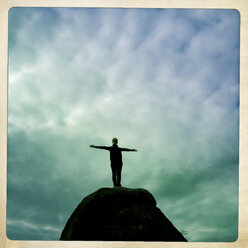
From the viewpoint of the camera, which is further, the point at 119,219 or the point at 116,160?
the point at 116,160

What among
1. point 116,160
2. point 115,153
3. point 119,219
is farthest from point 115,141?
point 119,219

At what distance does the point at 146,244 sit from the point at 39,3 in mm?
4193

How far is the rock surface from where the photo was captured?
5770 mm

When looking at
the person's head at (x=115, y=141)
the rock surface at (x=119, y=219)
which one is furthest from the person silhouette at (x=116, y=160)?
the rock surface at (x=119, y=219)

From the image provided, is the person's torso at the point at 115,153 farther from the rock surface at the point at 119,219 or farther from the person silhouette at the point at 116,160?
the rock surface at the point at 119,219

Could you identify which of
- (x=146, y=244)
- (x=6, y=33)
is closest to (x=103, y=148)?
(x=146, y=244)

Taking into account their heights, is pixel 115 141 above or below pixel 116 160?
above

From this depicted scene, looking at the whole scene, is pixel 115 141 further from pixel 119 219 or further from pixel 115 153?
pixel 119 219

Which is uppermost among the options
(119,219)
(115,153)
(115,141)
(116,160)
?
(115,141)

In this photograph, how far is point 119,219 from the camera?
233 inches

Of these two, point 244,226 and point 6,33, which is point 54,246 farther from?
point 6,33

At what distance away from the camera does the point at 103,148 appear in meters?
6.40

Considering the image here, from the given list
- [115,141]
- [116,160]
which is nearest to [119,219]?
[116,160]

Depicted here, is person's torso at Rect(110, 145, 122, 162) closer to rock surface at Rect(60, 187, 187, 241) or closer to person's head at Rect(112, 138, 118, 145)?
person's head at Rect(112, 138, 118, 145)
